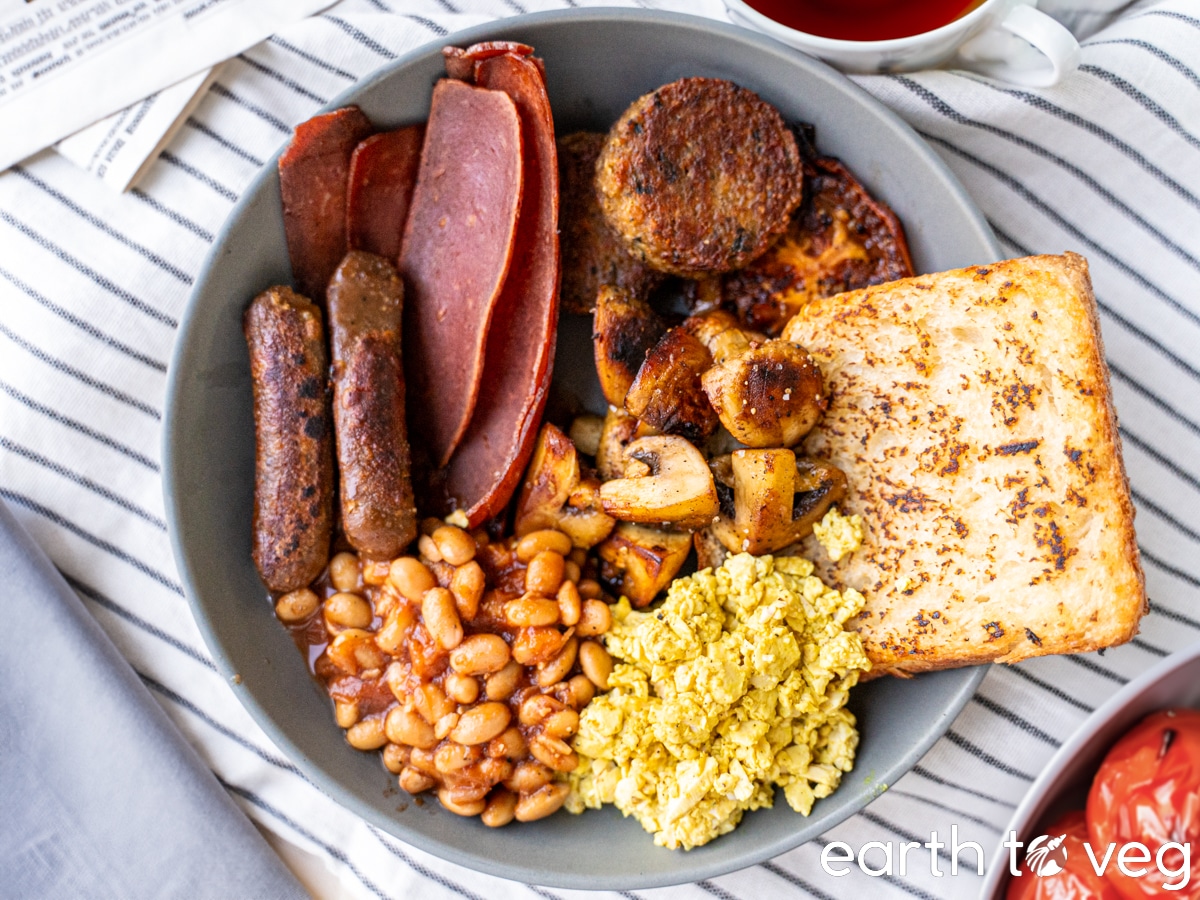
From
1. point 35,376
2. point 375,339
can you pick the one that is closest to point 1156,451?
point 375,339

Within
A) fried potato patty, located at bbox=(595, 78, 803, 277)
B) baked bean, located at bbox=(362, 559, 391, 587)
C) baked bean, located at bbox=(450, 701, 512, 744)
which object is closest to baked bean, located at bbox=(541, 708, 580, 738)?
baked bean, located at bbox=(450, 701, 512, 744)

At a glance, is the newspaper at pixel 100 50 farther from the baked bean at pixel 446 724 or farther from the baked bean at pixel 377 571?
the baked bean at pixel 446 724

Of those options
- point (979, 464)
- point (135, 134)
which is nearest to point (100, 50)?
point (135, 134)

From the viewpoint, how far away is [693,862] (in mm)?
2332

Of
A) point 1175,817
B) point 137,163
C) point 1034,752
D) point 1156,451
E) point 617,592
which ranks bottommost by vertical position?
point 1034,752

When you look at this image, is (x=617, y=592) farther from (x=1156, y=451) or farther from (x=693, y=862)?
(x=1156, y=451)

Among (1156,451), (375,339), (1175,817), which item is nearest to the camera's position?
(1175,817)

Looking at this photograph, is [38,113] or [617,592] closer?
[617,592]

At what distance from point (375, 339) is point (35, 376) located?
3.46ft

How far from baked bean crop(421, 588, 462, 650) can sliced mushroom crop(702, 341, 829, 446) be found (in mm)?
774

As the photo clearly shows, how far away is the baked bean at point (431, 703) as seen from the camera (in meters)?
2.31

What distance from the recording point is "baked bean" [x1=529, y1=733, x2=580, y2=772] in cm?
230

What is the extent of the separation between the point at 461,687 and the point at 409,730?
0.17 metres

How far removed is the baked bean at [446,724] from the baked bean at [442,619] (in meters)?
0.16
